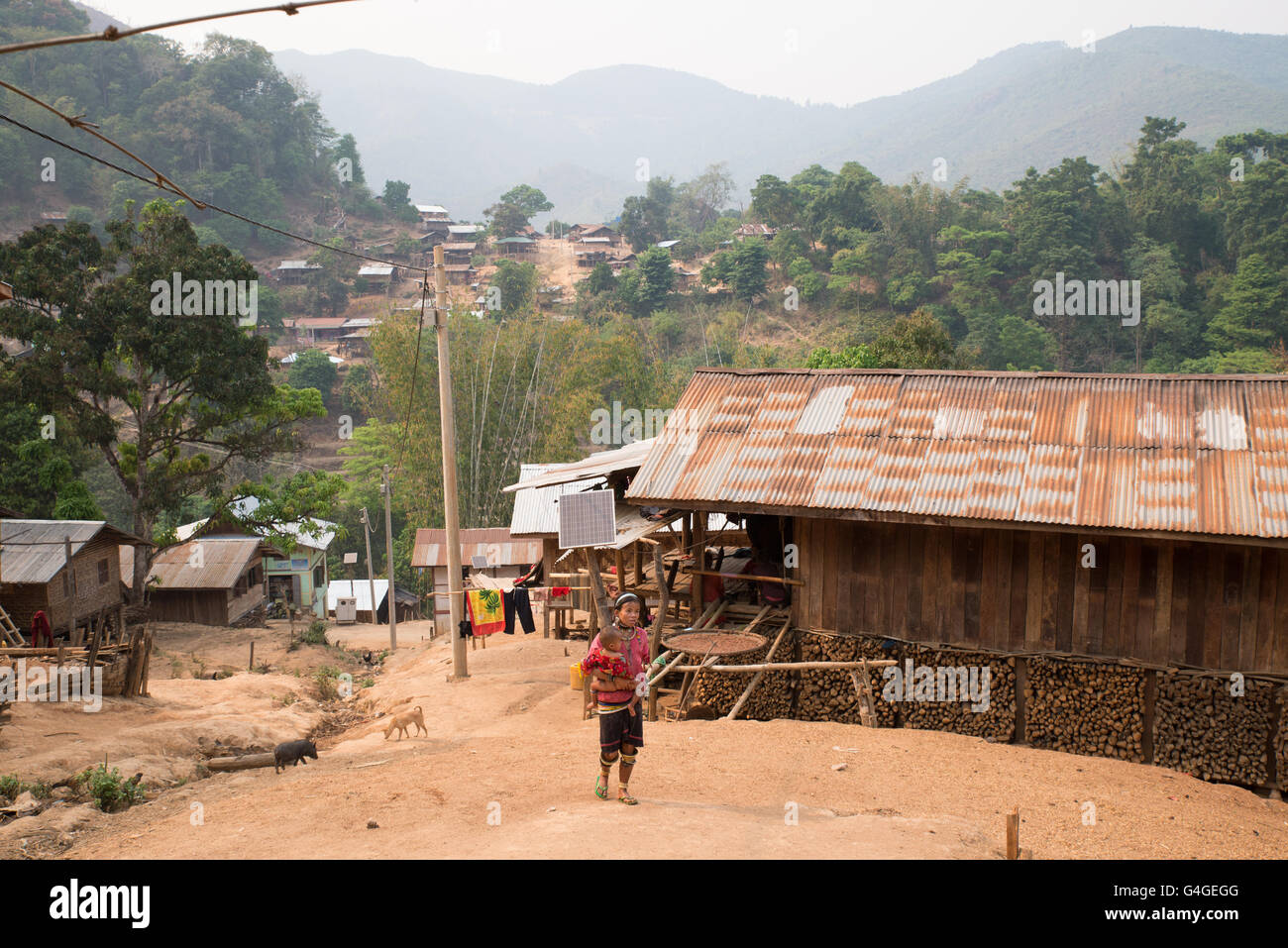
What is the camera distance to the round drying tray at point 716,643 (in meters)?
11.3

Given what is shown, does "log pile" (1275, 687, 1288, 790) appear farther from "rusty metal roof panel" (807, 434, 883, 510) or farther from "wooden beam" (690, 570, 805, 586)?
"wooden beam" (690, 570, 805, 586)

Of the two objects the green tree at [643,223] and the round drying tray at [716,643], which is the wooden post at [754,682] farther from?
the green tree at [643,223]

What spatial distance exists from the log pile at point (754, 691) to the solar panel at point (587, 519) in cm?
238

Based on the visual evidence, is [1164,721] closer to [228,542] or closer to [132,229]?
[132,229]

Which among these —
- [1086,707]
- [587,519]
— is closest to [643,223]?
[587,519]

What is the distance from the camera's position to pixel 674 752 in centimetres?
955

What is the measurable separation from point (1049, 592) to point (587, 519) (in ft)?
19.9

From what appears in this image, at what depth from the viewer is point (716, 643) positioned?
37.8 ft

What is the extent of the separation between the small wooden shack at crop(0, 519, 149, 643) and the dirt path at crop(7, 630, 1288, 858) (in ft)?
43.6

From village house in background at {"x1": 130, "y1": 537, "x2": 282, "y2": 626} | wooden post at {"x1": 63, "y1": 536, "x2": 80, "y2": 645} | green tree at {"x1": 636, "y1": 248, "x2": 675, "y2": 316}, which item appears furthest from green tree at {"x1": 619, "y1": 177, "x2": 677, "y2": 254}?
wooden post at {"x1": 63, "y1": 536, "x2": 80, "y2": 645}

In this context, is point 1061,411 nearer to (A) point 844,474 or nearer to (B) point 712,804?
(A) point 844,474
